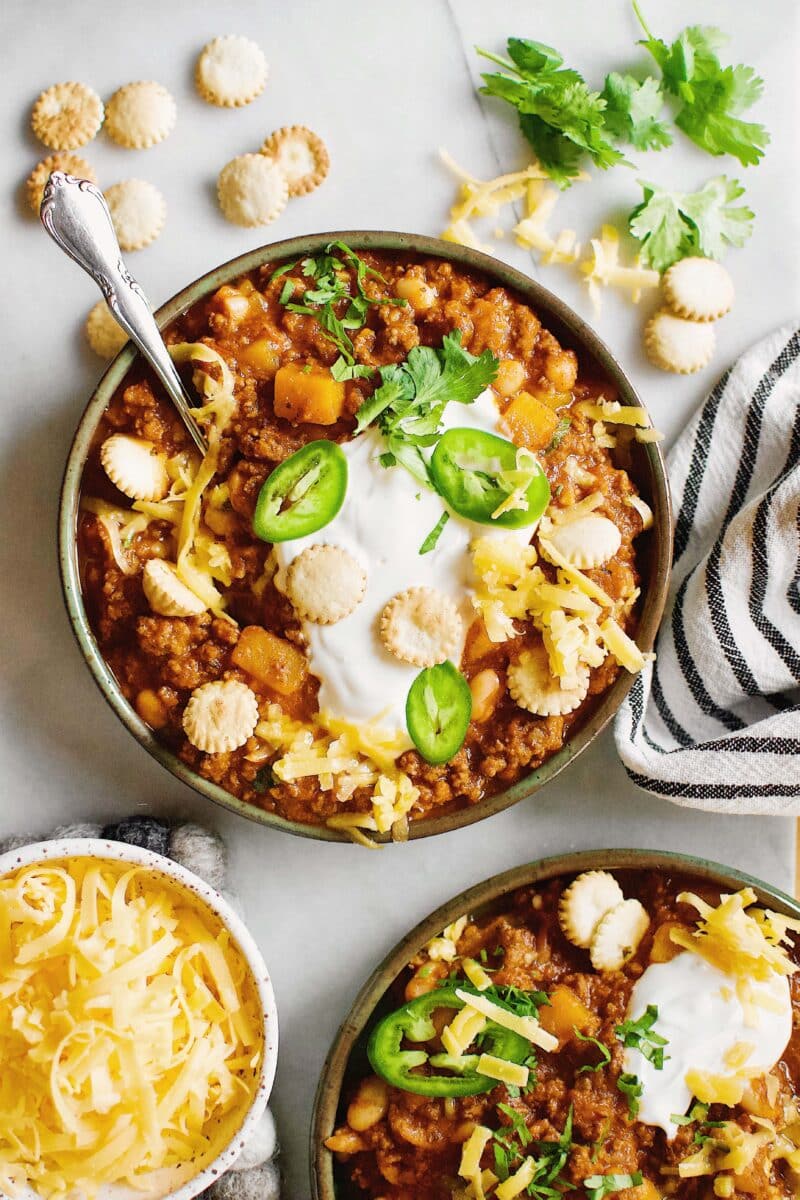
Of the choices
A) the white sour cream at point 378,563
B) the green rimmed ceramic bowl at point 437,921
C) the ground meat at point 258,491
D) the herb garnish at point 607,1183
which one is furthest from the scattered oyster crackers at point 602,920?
the white sour cream at point 378,563

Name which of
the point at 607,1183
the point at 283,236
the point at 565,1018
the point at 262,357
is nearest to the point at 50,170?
the point at 283,236

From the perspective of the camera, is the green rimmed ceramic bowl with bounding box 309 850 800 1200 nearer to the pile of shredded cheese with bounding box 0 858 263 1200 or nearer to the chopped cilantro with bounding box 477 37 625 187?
the pile of shredded cheese with bounding box 0 858 263 1200

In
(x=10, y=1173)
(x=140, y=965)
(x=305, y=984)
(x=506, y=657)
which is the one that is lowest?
(x=305, y=984)

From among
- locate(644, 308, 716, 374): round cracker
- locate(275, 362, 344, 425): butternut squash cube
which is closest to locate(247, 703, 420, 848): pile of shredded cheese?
locate(275, 362, 344, 425): butternut squash cube

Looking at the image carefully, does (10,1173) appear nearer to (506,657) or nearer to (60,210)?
(506,657)

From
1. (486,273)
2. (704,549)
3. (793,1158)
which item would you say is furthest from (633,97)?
(793,1158)

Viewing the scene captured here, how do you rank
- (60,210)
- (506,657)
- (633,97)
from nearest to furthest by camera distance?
(60,210) → (506,657) → (633,97)

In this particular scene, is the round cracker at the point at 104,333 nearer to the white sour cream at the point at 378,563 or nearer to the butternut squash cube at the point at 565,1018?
the white sour cream at the point at 378,563
